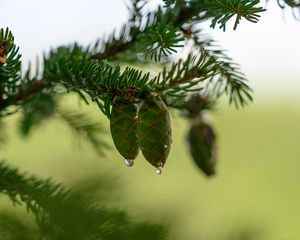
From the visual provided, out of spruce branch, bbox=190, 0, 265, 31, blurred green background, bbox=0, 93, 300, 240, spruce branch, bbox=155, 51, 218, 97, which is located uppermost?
spruce branch, bbox=190, 0, 265, 31

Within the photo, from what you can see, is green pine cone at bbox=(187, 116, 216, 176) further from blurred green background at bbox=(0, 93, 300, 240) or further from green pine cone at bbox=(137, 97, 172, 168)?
green pine cone at bbox=(137, 97, 172, 168)

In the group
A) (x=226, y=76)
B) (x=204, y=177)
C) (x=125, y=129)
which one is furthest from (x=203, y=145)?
(x=204, y=177)

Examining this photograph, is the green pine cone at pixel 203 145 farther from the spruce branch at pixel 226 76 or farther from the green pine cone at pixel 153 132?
the green pine cone at pixel 153 132

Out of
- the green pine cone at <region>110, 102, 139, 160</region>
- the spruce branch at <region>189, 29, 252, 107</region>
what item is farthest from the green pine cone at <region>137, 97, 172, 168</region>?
the spruce branch at <region>189, 29, 252, 107</region>

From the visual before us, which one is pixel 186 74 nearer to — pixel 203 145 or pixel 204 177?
pixel 203 145

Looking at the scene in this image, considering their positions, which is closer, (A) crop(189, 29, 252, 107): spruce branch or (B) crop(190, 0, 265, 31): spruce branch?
(B) crop(190, 0, 265, 31): spruce branch

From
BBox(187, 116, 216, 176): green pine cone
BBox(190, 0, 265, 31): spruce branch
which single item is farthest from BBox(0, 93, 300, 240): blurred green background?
BBox(190, 0, 265, 31): spruce branch

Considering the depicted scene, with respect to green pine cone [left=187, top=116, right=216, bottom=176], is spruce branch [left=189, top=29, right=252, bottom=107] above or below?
above
